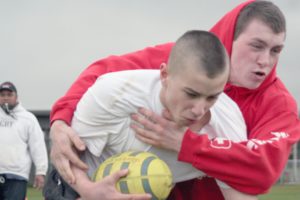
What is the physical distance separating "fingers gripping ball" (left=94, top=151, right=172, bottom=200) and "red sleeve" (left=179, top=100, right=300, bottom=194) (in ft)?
0.70

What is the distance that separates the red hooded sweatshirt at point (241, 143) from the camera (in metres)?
4.17

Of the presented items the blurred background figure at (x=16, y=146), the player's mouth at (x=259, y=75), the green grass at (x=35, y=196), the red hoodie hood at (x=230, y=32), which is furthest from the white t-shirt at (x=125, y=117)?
the green grass at (x=35, y=196)

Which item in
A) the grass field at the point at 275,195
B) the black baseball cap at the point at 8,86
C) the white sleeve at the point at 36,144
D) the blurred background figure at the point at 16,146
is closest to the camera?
the blurred background figure at the point at 16,146

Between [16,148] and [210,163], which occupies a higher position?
[210,163]

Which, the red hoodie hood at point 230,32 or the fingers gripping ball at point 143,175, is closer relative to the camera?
the fingers gripping ball at point 143,175

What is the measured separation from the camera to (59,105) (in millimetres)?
4691

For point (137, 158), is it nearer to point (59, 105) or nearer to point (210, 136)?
point (210, 136)

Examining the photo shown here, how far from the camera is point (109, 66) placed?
4980 millimetres

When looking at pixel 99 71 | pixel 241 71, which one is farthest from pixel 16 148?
pixel 241 71

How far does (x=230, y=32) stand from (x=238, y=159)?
37.5 inches

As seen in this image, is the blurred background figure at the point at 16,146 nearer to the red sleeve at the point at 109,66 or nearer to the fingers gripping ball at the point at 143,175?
the red sleeve at the point at 109,66

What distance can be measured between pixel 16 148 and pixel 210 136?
7226mm

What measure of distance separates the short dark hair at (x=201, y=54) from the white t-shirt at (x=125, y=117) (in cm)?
24

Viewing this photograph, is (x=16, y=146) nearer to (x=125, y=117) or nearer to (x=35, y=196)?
(x=125, y=117)
